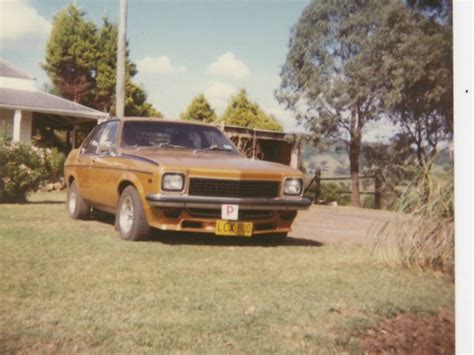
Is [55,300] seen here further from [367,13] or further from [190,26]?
[367,13]

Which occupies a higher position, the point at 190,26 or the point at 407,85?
the point at 407,85

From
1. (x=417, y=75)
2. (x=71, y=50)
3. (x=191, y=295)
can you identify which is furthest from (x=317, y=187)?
Answer: (x=191, y=295)

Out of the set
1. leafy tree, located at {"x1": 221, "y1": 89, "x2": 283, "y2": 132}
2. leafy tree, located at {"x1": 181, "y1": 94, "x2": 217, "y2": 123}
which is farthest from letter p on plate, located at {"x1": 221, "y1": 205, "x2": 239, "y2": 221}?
leafy tree, located at {"x1": 181, "y1": 94, "x2": 217, "y2": 123}

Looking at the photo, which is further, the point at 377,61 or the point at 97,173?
the point at 377,61

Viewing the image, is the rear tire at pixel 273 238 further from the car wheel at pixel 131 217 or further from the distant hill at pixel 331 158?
the distant hill at pixel 331 158

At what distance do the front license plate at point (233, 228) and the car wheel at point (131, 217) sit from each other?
68 cm

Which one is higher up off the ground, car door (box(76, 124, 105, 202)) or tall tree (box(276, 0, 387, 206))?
tall tree (box(276, 0, 387, 206))

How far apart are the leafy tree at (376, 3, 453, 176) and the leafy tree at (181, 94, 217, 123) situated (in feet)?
44.7

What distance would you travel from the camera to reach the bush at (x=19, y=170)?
23.2ft

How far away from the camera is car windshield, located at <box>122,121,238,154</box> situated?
514 centimetres

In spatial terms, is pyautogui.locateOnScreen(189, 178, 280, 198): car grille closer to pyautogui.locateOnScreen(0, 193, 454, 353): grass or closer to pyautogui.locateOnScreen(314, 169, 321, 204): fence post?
pyautogui.locateOnScreen(0, 193, 454, 353): grass

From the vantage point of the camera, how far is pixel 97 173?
5.38 m

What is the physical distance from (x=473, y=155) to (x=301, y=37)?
601cm

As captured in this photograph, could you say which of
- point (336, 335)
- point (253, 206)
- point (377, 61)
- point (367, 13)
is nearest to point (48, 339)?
point (336, 335)
